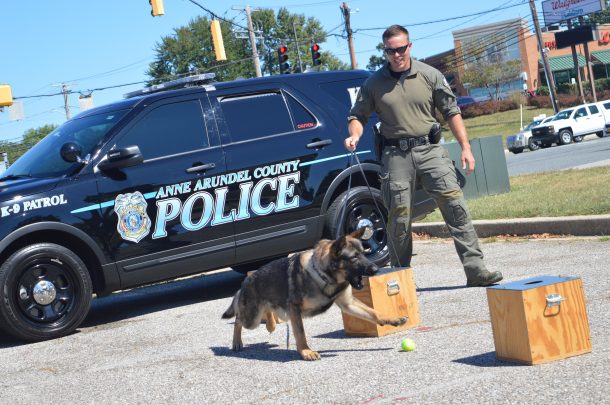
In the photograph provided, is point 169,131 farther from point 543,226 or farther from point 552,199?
point 552,199

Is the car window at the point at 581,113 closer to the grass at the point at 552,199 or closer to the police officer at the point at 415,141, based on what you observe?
the grass at the point at 552,199

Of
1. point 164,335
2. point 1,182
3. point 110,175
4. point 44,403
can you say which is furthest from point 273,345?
point 1,182

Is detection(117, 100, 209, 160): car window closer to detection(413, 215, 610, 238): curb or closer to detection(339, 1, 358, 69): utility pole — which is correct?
detection(413, 215, 610, 238): curb

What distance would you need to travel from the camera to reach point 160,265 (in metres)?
7.71

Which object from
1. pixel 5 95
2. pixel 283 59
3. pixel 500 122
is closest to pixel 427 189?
pixel 5 95

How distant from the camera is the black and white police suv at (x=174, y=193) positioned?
24.1 feet

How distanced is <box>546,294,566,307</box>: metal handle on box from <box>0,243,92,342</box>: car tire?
163 inches

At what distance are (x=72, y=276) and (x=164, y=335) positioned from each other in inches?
38.4

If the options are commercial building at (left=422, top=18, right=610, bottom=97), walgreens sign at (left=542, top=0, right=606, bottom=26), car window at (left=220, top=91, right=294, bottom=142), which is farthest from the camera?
commercial building at (left=422, top=18, right=610, bottom=97)

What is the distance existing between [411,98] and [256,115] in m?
1.92

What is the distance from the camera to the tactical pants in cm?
718

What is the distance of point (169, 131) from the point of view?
8.08 metres

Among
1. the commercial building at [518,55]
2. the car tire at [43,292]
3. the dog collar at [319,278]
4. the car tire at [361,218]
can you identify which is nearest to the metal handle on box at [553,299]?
the dog collar at [319,278]

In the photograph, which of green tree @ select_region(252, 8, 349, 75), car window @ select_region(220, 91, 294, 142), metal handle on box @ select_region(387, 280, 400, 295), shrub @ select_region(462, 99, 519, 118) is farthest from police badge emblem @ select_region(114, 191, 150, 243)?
green tree @ select_region(252, 8, 349, 75)
